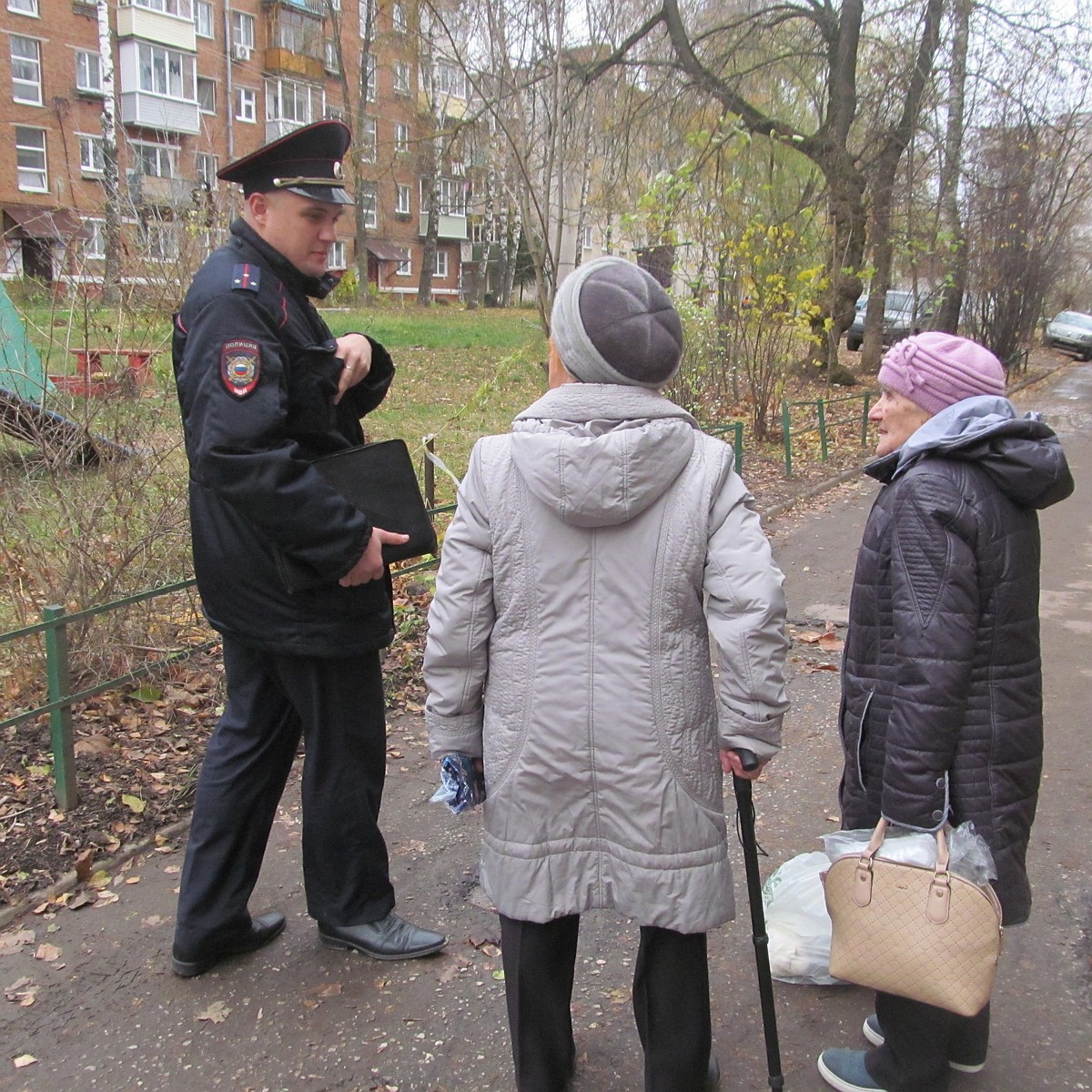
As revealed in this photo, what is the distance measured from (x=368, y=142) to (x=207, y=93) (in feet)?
79.8

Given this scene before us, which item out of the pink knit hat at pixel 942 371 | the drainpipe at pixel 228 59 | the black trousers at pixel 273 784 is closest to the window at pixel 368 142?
the drainpipe at pixel 228 59

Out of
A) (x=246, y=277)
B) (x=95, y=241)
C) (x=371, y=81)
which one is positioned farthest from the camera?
(x=371, y=81)

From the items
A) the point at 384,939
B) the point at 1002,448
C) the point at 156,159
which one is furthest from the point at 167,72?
the point at 1002,448

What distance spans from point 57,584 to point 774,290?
313 inches

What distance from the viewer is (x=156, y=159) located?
665 centimetres

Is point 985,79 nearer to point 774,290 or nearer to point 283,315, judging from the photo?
point 774,290

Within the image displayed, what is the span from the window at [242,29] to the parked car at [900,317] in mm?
29516

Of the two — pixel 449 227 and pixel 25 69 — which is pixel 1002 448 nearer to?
pixel 25 69

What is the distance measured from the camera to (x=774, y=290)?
10500 millimetres

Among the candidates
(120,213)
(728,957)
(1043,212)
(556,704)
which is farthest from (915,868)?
(1043,212)

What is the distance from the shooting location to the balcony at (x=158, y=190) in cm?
536

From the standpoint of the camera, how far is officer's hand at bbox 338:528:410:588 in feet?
8.65

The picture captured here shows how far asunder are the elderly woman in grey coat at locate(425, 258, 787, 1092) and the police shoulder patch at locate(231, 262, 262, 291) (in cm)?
79

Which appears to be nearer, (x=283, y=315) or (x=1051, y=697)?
(x=283, y=315)
